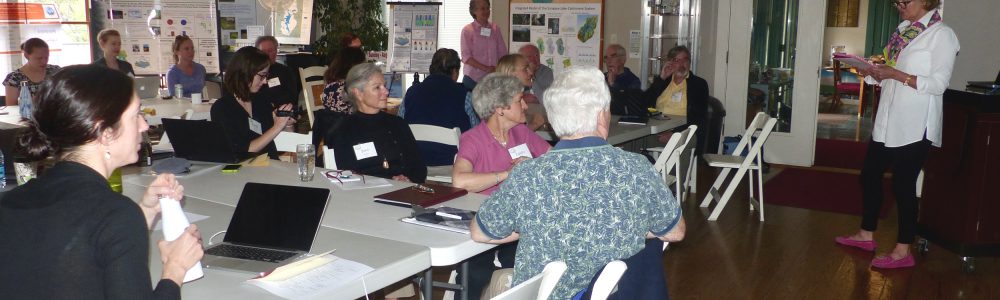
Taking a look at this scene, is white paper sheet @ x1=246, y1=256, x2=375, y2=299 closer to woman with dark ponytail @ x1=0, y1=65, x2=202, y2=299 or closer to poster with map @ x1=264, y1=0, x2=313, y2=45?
woman with dark ponytail @ x1=0, y1=65, x2=202, y2=299

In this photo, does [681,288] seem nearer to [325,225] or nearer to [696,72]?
[325,225]

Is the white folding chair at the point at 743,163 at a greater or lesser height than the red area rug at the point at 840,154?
greater

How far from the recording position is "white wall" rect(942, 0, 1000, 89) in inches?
278

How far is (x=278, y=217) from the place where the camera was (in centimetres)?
244

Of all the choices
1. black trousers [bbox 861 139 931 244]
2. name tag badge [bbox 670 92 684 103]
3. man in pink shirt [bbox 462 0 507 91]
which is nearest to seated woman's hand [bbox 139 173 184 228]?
black trousers [bbox 861 139 931 244]

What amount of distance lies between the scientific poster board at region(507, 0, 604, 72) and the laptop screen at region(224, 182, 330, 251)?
686 centimetres

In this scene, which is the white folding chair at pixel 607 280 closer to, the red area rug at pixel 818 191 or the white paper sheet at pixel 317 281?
the white paper sheet at pixel 317 281

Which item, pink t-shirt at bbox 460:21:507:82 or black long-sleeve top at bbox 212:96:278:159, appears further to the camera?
pink t-shirt at bbox 460:21:507:82

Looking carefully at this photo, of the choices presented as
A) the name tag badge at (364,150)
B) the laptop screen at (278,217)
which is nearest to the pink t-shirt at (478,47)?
the name tag badge at (364,150)

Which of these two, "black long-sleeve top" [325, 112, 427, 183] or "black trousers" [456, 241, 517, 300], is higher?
"black long-sleeve top" [325, 112, 427, 183]

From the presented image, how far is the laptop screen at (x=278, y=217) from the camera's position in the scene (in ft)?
7.86

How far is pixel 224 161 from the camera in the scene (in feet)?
12.2

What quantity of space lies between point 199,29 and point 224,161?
240 inches

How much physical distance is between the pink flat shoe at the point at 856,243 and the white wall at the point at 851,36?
1085 centimetres
